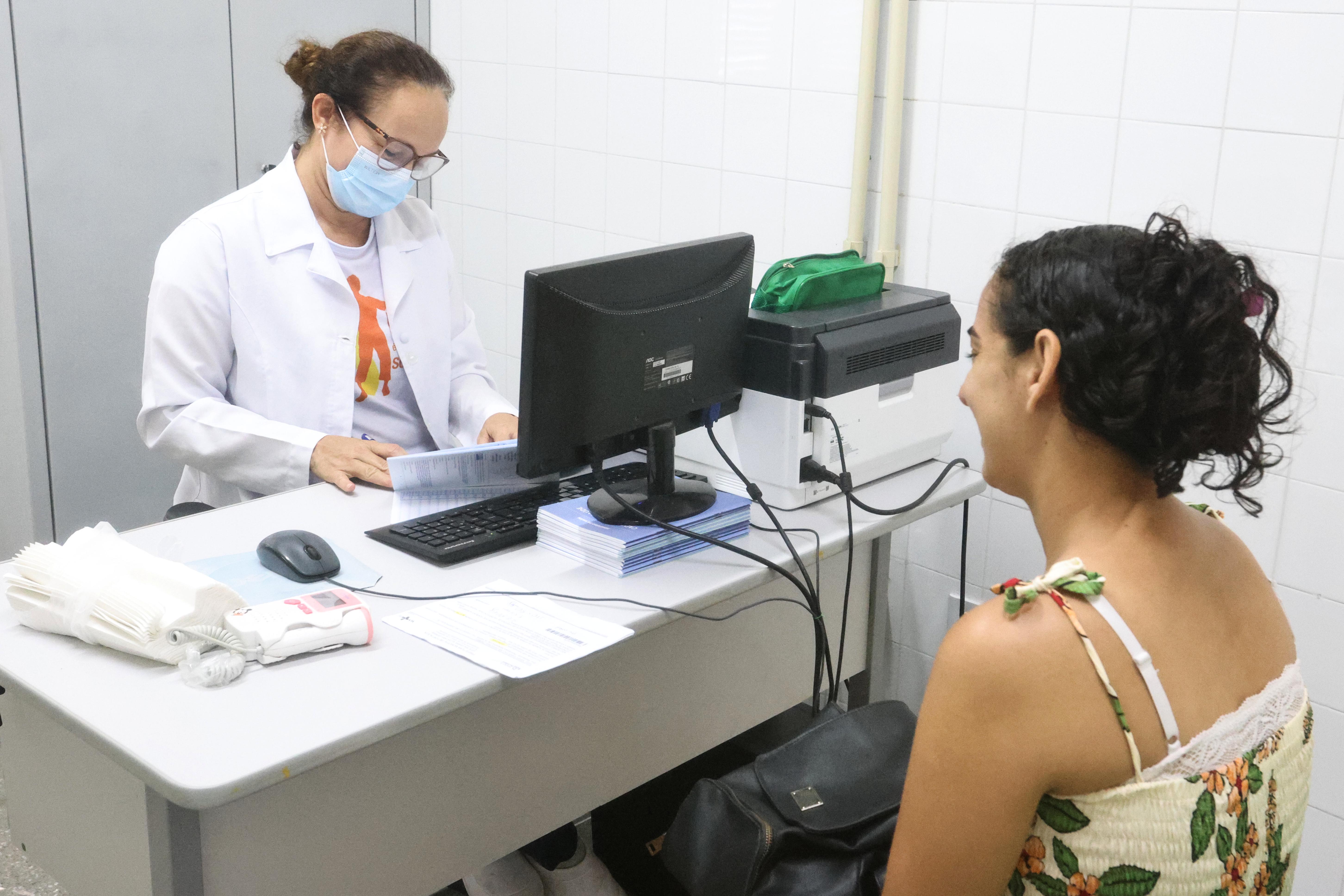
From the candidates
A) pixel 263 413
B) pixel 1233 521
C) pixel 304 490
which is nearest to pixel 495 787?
pixel 304 490

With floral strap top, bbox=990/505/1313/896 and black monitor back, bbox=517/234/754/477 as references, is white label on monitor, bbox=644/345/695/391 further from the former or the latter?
floral strap top, bbox=990/505/1313/896

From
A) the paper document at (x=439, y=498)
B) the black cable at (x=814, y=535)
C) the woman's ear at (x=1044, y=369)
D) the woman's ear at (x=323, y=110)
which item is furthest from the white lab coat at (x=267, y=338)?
the woman's ear at (x=1044, y=369)

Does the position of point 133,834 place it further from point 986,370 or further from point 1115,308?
point 1115,308

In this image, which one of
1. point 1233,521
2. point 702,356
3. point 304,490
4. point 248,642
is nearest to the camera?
point 248,642

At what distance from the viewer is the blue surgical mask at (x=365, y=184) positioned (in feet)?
7.04

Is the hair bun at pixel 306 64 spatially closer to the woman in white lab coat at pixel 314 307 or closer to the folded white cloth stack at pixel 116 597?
the woman in white lab coat at pixel 314 307

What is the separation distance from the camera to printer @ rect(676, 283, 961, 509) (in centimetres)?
183

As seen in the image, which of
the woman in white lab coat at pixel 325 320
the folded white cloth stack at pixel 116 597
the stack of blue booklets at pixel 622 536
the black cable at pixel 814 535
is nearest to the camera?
the folded white cloth stack at pixel 116 597

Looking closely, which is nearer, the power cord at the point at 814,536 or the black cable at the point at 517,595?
the black cable at the point at 517,595

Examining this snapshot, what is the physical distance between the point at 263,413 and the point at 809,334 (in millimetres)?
1016

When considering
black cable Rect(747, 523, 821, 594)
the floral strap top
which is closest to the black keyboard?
black cable Rect(747, 523, 821, 594)

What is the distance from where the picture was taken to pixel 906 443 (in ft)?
6.68

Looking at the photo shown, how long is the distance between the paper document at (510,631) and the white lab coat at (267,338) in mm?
616

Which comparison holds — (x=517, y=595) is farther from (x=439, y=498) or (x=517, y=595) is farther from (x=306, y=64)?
(x=306, y=64)
